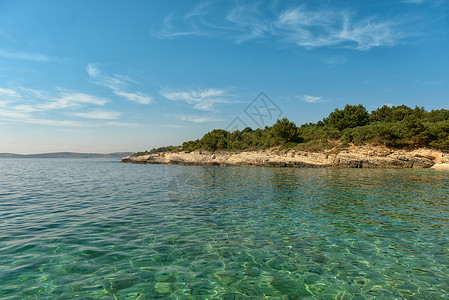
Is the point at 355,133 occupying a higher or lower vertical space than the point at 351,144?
higher

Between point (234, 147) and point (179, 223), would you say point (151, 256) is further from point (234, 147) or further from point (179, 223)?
point (234, 147)

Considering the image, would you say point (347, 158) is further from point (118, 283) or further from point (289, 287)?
point (118, 283)

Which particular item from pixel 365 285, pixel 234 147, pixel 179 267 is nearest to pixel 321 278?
pixel 365 285

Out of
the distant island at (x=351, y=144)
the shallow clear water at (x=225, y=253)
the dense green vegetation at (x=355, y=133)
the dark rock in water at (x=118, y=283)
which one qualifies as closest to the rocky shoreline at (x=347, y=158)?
the distant island at (x=351, y=144)

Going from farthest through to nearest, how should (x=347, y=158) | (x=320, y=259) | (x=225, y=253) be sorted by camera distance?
(x=347, y=158) → (x=225, y=253) → (x=320, y=259)

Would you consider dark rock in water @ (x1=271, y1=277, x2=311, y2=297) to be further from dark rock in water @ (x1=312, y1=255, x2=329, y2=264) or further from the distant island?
the distant island

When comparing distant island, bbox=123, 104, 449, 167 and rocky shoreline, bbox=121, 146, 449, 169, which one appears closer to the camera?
rocky shoreline, bbox=121, 146, 449, 169

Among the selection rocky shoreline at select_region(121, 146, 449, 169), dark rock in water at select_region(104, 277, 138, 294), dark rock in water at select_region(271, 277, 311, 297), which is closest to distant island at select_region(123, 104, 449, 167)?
rocky shoreline at select_region(121, 146, 449, 169)

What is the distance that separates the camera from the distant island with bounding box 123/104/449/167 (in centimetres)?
5525

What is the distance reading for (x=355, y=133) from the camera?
215 ft

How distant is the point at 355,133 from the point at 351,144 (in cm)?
373

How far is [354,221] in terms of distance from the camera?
1093cm

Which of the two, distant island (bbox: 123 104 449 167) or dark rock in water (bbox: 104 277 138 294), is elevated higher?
distant island (bbox: 123 104 449 167)

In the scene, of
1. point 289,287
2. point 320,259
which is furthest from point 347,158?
point 289,287
